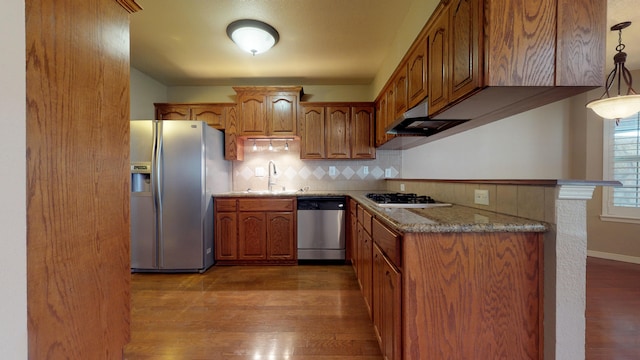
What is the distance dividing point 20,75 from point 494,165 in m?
4.24

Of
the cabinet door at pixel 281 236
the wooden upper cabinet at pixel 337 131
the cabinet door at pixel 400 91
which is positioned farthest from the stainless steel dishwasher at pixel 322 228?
the cabinet door at pixel 400 91

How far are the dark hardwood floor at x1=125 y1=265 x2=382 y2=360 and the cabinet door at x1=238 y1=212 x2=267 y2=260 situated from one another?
0.98 ft

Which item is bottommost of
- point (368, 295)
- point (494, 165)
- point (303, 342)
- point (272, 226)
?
point (303, 342)

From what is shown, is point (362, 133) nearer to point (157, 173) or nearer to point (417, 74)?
point (417, 74)

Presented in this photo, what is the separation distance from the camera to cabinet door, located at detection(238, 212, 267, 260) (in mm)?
2928

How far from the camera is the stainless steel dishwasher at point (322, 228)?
295 centimetres

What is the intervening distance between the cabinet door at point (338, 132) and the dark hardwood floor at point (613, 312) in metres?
2.62

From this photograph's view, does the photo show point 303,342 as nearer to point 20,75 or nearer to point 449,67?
point 20,75

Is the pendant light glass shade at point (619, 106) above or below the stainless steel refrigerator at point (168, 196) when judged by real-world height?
above

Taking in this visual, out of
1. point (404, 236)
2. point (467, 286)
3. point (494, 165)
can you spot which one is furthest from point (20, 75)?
point (494, 165)

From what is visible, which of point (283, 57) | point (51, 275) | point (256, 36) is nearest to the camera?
point (51, 275)

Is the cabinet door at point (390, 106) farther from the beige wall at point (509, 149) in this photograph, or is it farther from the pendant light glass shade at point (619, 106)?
the pendant light glass shade at point (619, 106)

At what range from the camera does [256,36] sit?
222 centimetres

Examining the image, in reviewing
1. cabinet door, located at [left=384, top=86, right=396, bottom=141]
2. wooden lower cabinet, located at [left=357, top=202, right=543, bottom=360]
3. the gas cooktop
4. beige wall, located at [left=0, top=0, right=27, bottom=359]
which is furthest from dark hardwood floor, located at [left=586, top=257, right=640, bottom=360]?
beige wall, located at [left=0, top=0, right=27, bottom=359]
